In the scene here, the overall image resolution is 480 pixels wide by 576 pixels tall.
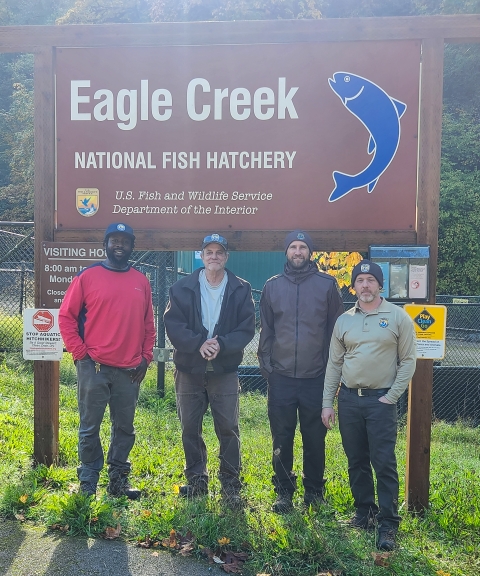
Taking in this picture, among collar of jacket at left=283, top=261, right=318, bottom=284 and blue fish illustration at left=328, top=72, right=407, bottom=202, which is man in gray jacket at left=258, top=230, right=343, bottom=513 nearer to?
collar of jacket at left=283, top=261, right=318, bottom=284

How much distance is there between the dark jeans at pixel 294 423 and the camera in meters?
4.33

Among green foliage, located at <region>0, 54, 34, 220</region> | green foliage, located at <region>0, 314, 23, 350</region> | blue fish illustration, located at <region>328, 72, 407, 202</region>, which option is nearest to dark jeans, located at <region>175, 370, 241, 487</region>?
blue fish illustration, located at <region>328, 72, 407, 202</region>

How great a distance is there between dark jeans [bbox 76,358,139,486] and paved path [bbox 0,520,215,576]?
0.65 metres

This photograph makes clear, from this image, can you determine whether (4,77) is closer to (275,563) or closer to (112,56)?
(112,56)

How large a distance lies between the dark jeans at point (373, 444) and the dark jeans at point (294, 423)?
0.28 metres

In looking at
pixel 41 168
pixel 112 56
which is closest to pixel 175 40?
pixel 112 56

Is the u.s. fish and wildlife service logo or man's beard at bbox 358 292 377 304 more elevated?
the u.s. fish and wildlife service logo

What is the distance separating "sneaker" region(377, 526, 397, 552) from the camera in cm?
379

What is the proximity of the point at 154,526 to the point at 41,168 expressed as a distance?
9.61 feet

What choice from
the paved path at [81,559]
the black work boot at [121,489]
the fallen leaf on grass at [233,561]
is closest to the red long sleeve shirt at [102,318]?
the black work boot at [121,489]

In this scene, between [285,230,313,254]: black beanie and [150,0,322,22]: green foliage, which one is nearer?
[285,230,313,254]: black beanie

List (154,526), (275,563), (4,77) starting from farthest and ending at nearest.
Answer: (4,77)
(154,526)
(275,563)

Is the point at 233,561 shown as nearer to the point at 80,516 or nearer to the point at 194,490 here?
the point at 194,490

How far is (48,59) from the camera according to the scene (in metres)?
4.97
